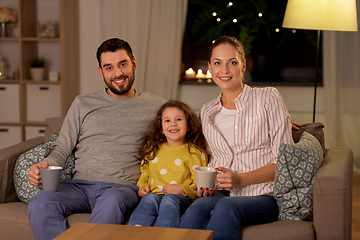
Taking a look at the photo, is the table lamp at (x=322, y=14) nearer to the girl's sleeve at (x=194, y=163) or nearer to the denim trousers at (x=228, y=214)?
the girl's sleeve at (x=194, y=163)

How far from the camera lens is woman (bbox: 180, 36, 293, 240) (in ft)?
5.80

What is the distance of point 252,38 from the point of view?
3977mm

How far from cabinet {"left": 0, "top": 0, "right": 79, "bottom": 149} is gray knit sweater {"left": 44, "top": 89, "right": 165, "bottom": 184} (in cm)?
167

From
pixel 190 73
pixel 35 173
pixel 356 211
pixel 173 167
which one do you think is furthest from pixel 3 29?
pixel 356 211

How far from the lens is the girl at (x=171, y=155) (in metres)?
1.92

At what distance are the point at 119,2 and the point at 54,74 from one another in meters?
0.88

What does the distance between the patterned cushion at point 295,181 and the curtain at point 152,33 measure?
2.33 metres

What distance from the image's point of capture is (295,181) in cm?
177

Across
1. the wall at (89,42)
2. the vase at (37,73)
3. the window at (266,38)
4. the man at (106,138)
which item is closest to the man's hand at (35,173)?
the man at (106,138)

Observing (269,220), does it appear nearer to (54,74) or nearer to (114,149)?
(114,149)

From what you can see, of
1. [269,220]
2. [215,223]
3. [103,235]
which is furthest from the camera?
[269,220]

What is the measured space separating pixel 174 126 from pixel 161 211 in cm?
43

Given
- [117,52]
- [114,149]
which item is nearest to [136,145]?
[114,149]

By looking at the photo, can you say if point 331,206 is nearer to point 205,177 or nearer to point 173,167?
point 205,177
